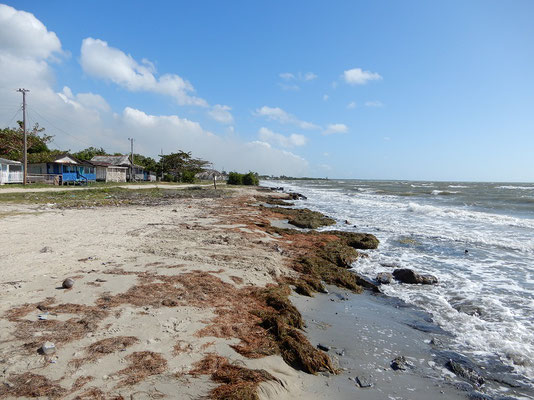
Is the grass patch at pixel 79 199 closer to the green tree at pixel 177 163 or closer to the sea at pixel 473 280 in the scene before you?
the sea at pixel 473 280

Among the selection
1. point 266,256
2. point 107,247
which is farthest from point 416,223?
point 107,247

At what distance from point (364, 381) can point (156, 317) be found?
3.01m

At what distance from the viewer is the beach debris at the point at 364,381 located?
12.0ft

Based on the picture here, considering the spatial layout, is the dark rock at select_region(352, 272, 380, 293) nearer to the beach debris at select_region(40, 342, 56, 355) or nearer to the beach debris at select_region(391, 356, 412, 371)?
the beach debris at select_region(391, 356, 412, 371)

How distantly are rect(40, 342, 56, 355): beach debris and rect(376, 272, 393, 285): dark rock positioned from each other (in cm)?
673

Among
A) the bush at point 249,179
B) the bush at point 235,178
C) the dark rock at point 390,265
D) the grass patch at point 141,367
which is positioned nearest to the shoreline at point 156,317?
the grass patch at point 141,367

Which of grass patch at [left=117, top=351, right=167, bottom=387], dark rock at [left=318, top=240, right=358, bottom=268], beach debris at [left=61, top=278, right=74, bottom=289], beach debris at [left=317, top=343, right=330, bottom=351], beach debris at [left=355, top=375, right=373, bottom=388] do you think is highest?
beach debris at [left=61, top=278, right=74, bottom=289]

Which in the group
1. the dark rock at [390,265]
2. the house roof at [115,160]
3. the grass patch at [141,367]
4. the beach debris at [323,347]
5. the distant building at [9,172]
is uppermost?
the house roof at [115,160]

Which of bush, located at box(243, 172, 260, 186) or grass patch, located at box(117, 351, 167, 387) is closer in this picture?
grass patch, located at box(117, 351, 167, 387)

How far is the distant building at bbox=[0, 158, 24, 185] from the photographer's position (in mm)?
31172

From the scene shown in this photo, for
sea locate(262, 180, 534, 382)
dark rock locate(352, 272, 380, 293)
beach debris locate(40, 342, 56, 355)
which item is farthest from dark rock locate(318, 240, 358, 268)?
beach debris locate(40, 342, 56, 355)

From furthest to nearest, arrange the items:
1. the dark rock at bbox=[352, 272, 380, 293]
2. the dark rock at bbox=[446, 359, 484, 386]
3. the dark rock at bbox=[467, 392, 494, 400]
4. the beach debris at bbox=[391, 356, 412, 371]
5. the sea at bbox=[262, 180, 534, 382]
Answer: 1. the dark rock at bbox=[352, 272, 380, 293]
2. the sea at bbox=[262, 180, 534, 382]
3. the beach debris at bbox=[391, 356, 412, 371]
4. the dark rock at bbox=[446, 359, 484, 386]
5. the dark rock at bbox=[467, 392, 494, 400]

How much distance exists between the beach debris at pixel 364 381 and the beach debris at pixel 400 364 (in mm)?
543

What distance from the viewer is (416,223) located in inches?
697
